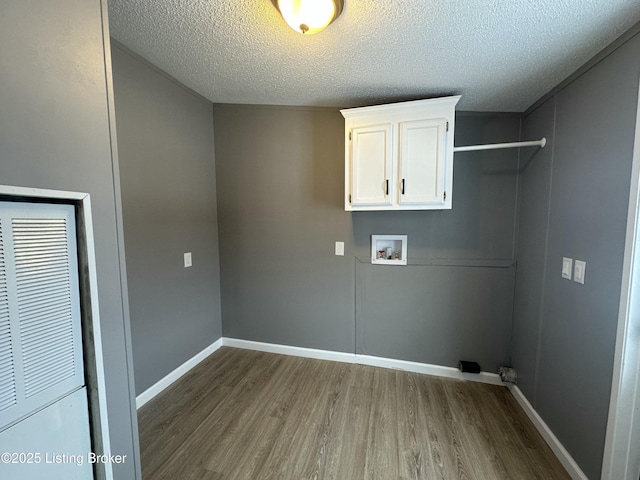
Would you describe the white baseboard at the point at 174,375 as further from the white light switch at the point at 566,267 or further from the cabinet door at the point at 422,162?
the white light switch at the point at 566,267

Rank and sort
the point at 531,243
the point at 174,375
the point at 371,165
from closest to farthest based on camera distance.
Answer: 1. the point at 531,243
2. the point at 371,165
3. the point at 174,375

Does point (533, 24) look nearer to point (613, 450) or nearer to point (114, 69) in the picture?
point (613, 450)

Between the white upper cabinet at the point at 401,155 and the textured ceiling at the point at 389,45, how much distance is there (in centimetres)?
17

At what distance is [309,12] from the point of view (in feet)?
3.76

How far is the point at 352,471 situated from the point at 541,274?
5.77ft

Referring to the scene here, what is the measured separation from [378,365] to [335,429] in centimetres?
85

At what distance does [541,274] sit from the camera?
174 centimetres

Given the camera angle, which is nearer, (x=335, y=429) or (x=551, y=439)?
(x=551, y=439)

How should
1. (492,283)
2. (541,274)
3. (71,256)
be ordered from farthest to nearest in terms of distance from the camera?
(492,283)
(541,274)
(71,256)

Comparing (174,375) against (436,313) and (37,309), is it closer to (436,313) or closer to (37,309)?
(37,309)

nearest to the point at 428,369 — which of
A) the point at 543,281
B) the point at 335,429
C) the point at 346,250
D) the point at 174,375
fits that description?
the point at 335,429

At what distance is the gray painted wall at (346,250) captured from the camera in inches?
83.0

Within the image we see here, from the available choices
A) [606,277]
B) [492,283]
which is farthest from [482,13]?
[492,283]

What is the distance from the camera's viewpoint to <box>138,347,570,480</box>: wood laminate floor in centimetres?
142
